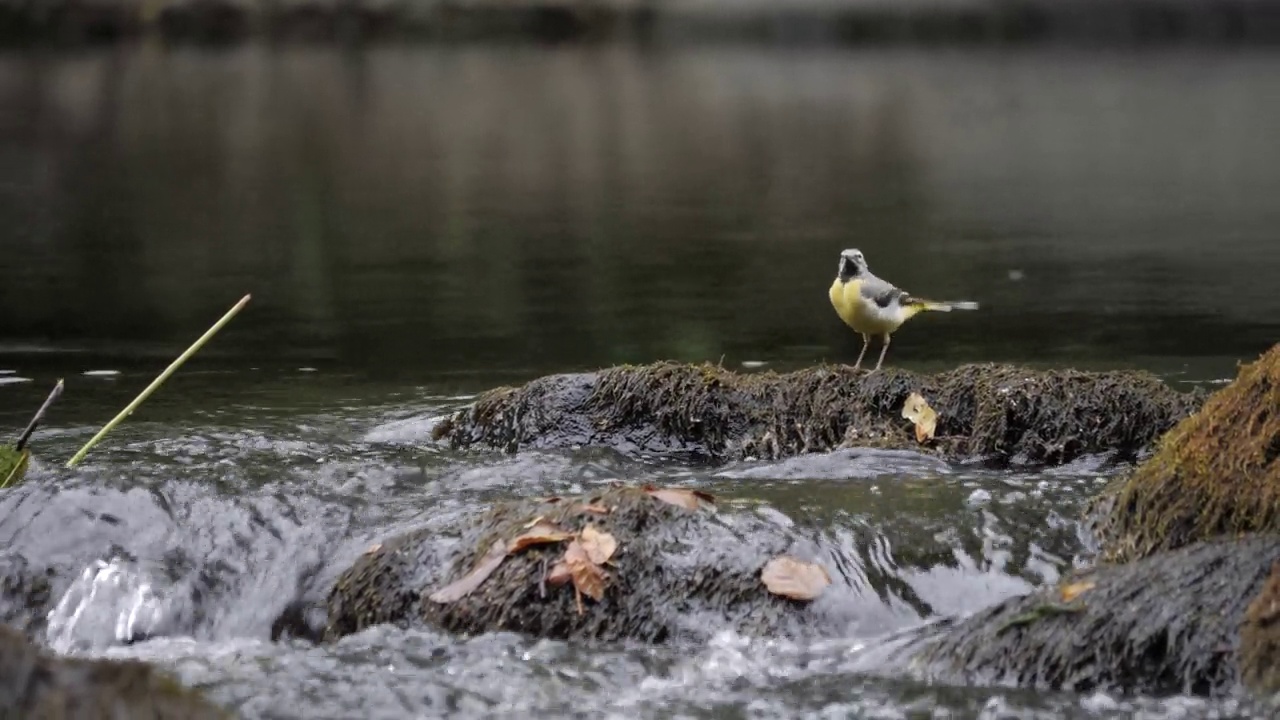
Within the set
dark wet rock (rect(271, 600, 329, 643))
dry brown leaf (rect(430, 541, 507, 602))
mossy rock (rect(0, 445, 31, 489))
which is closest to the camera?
dry brown leaf (rect(430, 541, 507, 602))

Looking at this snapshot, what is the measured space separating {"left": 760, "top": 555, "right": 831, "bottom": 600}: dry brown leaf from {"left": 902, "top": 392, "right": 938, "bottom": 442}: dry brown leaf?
1.98m

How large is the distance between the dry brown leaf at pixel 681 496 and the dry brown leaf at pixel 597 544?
1.12ft

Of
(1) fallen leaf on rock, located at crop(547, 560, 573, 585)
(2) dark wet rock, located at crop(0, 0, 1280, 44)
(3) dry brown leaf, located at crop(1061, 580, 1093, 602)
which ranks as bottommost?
(1) fallen leaf on rock, located at crop(547, 560, 573, 585)

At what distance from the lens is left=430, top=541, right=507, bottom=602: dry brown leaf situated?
6098mm

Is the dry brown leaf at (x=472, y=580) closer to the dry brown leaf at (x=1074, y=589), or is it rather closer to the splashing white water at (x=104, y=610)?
the splashing white water at (x=104, y=610)

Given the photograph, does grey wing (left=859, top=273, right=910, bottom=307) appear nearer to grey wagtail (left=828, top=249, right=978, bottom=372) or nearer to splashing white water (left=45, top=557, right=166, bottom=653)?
grey wagtail (left=828, top=249, right=978, bottom=372)

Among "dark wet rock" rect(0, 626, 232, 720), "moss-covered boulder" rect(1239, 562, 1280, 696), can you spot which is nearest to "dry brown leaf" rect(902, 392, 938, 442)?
"moss-covered boulder" rect(1239, 562, 1280, 696)

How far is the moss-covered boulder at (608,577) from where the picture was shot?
597cm

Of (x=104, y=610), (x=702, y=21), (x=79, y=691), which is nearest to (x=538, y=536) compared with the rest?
(x=104, y=610)

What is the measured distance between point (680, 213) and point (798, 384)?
1645 centimetres

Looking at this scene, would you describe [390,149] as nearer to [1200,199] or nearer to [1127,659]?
[1200,199]

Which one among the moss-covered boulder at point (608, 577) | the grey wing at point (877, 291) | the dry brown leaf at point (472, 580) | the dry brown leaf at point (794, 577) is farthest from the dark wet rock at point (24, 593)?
the grey wing at point (877, 291)

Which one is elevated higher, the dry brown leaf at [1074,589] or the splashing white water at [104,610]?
the dry brown leaf at [1074,589]

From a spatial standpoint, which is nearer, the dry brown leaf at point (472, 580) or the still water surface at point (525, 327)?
the still water surface at point (525, 327)
